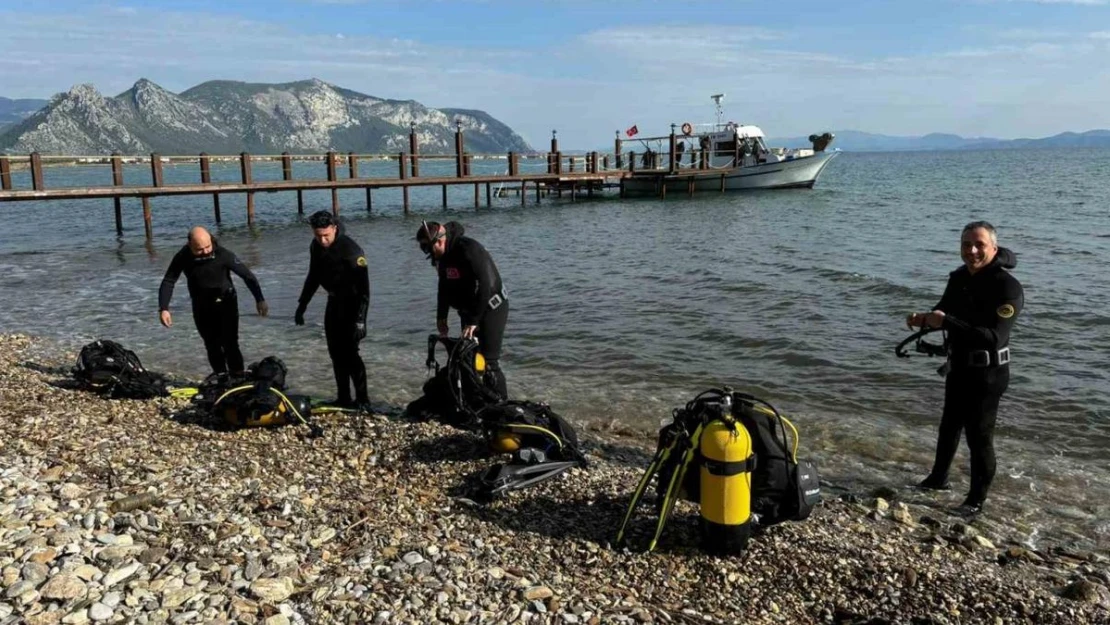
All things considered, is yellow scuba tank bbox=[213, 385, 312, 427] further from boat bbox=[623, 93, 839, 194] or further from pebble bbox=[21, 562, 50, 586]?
boat bbox=[623, 93, 839, 194]

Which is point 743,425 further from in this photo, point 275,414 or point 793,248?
point 793,248

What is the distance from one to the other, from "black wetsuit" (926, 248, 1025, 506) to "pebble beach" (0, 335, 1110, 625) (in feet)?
1.77

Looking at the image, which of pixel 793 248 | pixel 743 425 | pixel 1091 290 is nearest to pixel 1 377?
pixel 743 425

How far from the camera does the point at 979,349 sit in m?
5.43

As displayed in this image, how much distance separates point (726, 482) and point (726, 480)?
13mm

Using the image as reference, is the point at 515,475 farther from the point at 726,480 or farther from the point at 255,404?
the point at 255,404

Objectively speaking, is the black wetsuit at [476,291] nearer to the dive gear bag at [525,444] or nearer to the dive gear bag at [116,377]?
the dive gear bag at [525,444]

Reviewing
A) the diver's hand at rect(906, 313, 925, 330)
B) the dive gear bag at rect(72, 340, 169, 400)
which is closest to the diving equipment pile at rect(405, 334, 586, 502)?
the diver's hand at rect(906, 313, 925, 330)

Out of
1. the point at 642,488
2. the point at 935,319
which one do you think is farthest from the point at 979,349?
the point at 642,488

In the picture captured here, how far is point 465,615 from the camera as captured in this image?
3.77 m

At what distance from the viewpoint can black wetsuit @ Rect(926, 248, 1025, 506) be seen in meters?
5.30

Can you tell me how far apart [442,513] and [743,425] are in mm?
1996

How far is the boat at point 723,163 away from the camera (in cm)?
4209

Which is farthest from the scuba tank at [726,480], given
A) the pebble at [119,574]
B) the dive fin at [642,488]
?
the pebble at [119,574]
